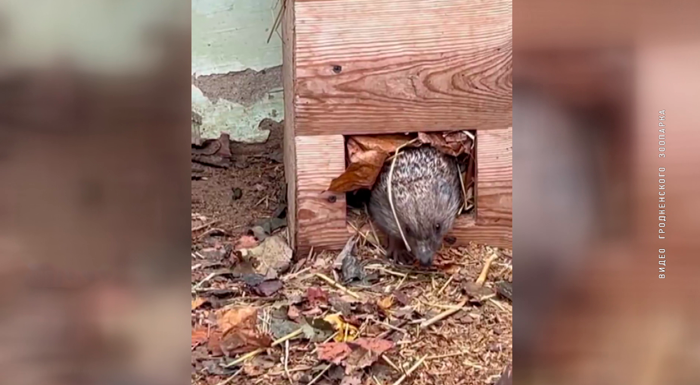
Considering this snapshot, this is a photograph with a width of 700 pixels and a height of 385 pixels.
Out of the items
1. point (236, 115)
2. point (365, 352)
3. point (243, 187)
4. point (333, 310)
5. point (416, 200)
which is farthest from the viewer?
point (236, 115)

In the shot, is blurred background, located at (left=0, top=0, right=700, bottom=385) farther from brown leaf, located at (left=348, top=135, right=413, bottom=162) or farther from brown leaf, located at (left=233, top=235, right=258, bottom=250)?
brown leaf, located at (left=233, top=235, right=258, bottom=250)

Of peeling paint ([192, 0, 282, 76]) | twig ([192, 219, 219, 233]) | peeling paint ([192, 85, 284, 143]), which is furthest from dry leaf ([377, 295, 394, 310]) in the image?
peeling paint ([192, 0, 282, 76])

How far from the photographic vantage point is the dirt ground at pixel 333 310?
1.29 metres

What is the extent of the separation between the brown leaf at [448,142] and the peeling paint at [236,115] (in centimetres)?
100

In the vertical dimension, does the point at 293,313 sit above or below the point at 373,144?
below

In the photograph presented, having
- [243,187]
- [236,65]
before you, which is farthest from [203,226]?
[236,65]

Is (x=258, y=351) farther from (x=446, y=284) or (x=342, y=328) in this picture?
(x=446, y=284)

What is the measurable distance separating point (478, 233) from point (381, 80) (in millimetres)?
588
